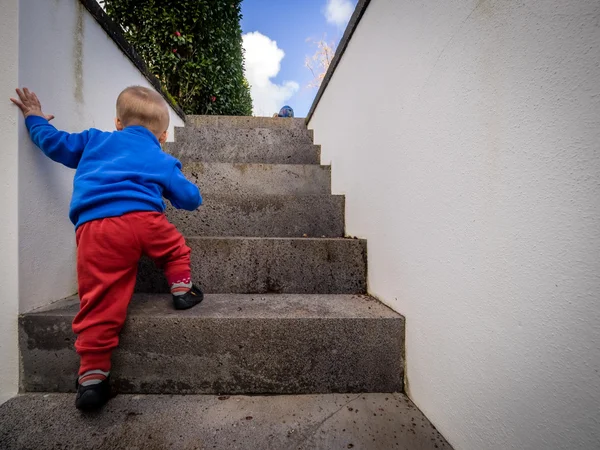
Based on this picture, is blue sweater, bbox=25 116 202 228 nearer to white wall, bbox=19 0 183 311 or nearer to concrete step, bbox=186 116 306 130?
white wall, bbox=19 0 183 311

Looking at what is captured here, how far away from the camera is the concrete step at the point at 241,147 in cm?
239

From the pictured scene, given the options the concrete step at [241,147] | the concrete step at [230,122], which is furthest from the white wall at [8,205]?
the concrete step at [230,122]

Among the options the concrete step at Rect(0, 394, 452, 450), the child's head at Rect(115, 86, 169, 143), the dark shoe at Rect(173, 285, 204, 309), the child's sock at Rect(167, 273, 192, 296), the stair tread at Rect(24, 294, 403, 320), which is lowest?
the concrete step at Rect(0, 394, 452, 450)

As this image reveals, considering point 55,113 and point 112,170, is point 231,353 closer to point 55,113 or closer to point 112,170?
point 112,170

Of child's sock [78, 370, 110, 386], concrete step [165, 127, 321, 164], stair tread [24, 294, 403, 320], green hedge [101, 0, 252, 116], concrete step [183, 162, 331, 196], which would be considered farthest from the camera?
green hedge [101, 0, 252, 116]

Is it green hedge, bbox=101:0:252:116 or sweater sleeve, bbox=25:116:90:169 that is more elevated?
green hedge, bbox=101:0:252:116

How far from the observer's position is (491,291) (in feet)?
2.06

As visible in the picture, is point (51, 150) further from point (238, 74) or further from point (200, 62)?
point (238, 74)

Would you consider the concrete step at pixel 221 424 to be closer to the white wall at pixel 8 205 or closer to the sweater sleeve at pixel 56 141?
the white wall at pixel 8 205

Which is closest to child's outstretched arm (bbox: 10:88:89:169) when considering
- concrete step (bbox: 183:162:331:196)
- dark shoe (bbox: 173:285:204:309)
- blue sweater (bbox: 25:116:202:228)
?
blue sweater (bbox: 25:116:202:228)

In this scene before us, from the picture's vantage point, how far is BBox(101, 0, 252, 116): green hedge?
2895 millimetres

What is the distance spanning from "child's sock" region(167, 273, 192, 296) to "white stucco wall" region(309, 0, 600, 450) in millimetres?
887

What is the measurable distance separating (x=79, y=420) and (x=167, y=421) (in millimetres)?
277

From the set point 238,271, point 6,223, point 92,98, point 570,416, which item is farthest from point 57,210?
point 570,416
